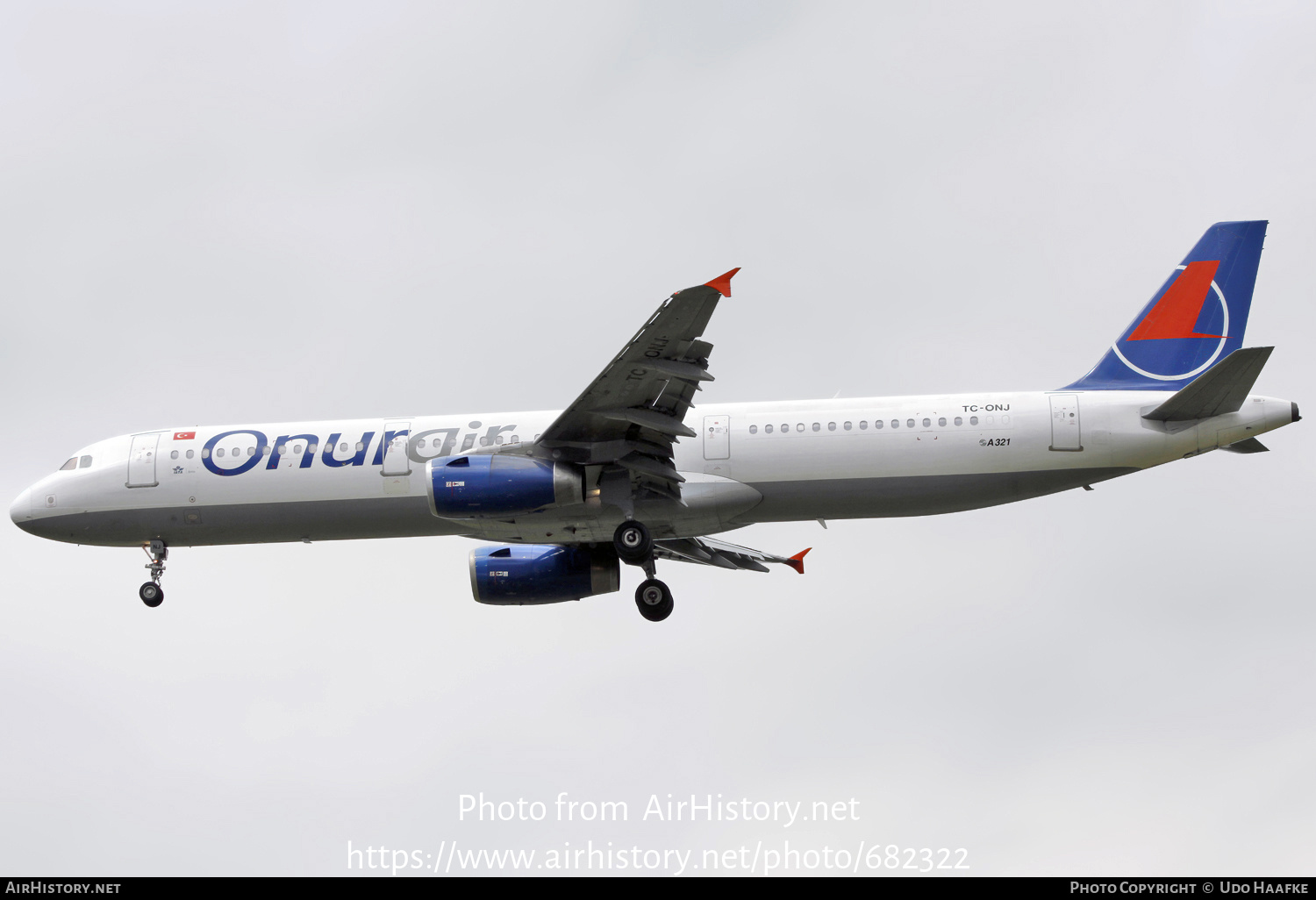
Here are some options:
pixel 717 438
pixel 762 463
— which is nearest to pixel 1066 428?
pixel 762 463

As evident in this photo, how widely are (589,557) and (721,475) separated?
158 inches

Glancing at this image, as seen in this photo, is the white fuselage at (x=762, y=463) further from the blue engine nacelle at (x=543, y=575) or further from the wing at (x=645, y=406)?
the blue engine nacelle at (x=543, y=575)

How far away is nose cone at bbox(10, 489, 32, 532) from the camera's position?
2744cm

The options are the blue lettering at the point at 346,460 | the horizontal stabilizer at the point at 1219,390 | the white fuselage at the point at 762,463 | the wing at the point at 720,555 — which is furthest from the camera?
A: the wing at the point at 720,555

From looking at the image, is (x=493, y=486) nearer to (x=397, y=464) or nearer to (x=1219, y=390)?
(x=397, y=464)

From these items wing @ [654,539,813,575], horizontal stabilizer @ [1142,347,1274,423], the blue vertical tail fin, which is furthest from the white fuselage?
wing @ [654,539,813,575]

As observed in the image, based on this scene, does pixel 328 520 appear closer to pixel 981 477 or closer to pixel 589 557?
pixel 589 557

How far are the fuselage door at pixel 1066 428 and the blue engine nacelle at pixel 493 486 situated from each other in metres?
8.89

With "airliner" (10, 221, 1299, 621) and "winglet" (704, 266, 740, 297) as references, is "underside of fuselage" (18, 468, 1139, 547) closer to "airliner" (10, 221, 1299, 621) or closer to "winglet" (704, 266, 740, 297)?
"airliner" (10, 221, 1299, 621)

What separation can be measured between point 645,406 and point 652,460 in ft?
4.46

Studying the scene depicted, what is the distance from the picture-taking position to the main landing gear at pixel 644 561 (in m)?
24.2

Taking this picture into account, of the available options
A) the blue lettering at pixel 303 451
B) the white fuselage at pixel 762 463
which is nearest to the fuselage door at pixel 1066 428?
the white fuselage at pixel 762 463

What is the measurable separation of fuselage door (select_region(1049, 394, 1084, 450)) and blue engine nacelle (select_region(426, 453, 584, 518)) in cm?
889

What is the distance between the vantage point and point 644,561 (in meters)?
25.0
